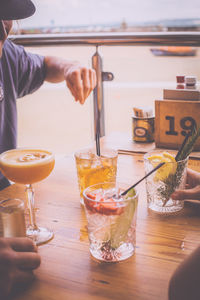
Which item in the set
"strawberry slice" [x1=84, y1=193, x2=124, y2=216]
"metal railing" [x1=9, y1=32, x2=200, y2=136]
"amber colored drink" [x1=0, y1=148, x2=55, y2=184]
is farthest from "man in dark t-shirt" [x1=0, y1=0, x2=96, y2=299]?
"strawberry slice" [x1=84, y1=193, x2=124, y2=216]

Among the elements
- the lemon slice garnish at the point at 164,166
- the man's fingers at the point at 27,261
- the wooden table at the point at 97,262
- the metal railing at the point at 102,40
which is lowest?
the wooden table at the point at 97,262

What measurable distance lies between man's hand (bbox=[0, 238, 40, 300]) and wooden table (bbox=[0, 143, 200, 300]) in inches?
1.0

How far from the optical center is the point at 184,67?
7781mm

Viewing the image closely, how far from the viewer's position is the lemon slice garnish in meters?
0.99

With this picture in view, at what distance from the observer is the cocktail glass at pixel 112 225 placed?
79 cm

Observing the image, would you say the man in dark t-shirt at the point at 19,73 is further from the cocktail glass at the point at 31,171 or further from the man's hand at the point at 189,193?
the man's hand at the point at 189,193

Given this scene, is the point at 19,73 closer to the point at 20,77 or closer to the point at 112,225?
the point at 20,77

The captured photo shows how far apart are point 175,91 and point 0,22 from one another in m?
0.86

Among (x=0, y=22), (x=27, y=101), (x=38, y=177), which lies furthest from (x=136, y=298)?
(x=27, y=101)

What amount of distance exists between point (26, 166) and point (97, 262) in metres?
0.34

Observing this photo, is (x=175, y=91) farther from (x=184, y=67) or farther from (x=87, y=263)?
(x=184, y=67)

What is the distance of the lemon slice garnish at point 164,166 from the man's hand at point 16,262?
1.44 feet

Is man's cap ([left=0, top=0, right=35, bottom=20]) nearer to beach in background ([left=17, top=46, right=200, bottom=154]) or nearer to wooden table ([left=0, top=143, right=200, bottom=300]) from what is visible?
wooden table ([left=0, top=143, right=200, bottom=300])

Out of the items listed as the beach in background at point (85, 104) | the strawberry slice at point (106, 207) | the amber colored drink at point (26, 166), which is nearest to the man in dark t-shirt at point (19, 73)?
the amber colored drink at point (26, 166)
